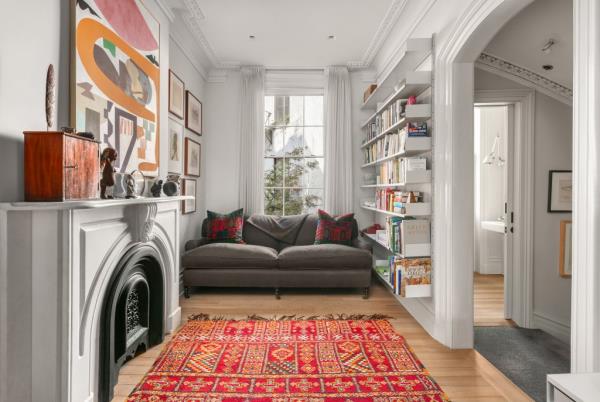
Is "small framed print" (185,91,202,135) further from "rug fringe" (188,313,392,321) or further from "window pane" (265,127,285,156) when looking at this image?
"rug fringe" (188,313,392,321)

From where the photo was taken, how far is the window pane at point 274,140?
17.0 ft

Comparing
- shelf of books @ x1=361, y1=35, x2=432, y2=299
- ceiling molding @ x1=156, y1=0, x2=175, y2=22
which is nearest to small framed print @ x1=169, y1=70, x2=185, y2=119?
ceiling molding @ x1=156, y1=0, x2=175, y2=22

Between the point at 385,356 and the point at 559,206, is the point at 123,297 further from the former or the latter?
the point at 559,206

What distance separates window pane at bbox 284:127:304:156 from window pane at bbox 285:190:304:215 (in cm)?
56

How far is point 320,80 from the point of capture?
16.7ft

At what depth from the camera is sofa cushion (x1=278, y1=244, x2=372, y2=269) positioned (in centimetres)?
398

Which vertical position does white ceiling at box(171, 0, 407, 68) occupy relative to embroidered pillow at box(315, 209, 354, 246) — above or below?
above

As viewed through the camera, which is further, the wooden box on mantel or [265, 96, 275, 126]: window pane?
[265, 96, 275, 126]: window pane

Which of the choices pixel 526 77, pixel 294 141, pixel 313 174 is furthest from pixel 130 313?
pixel 526 77

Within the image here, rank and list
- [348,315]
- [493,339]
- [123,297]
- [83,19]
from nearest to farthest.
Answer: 1. [83,19]
2. [123,297]
3. [493,339]
4. [348,315]

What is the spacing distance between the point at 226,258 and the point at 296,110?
238 centimetres

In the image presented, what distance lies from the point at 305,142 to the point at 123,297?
11.4 ft

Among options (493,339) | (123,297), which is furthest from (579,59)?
(123,297)

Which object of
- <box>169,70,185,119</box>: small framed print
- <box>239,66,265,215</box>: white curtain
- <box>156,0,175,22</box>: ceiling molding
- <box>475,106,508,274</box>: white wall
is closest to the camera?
<box>156,0,175,22</box>: ceiling molding
